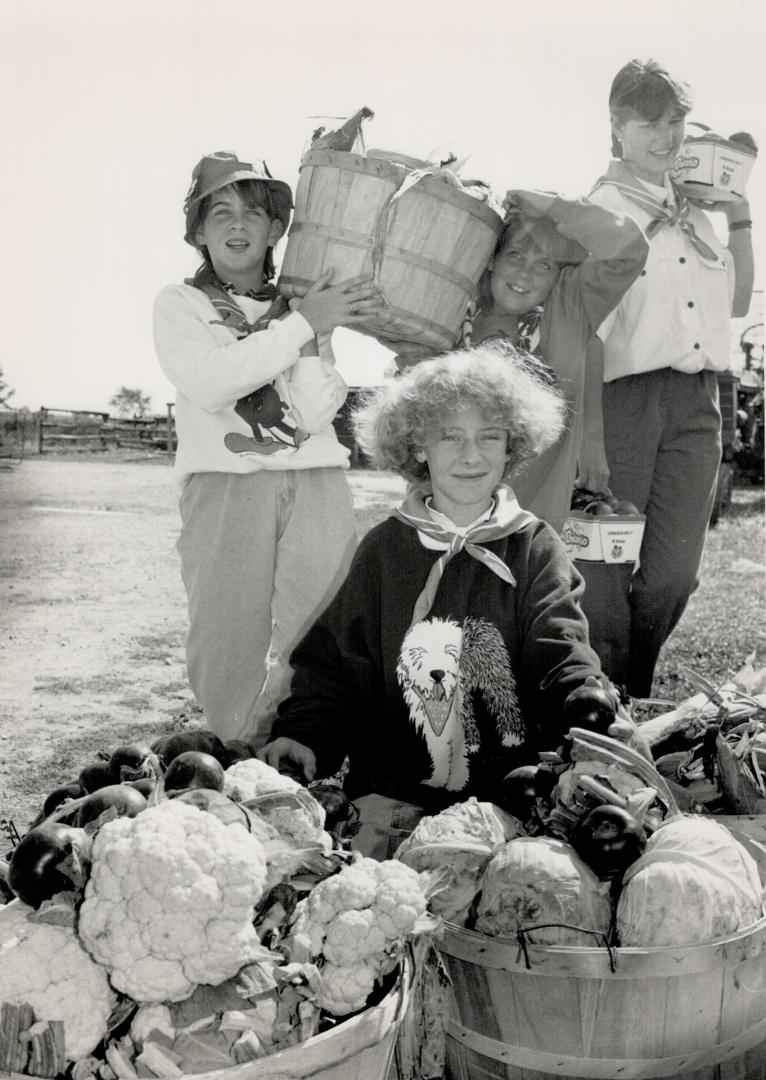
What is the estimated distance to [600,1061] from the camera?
1.93m

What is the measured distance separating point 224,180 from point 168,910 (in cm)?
249

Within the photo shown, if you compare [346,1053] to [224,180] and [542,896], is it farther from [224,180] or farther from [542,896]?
[224,180]

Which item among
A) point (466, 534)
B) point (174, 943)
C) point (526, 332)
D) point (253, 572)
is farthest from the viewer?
point (526, 332)

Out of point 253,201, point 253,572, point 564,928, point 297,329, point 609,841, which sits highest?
point 253,201

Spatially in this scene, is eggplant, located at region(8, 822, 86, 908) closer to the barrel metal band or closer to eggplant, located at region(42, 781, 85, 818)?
eggplant, located at region(42, 781, 85, 818)

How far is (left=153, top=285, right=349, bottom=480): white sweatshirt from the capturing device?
3.40 metres

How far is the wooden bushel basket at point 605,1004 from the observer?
1.89 metres

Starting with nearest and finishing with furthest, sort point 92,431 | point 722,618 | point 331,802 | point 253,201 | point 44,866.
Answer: point 44,866, point 331,802, point 253,201, point 722,618, point 92,431

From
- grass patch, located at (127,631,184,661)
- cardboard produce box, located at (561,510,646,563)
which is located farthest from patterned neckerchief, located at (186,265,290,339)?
grass patch, located at (127,631,184,661)

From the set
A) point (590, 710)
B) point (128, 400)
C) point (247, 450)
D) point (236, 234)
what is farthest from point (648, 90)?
point (128, 400)

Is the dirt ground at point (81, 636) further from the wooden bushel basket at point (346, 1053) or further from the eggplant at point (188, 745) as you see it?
the wooden bushel basket at point (346, 1053)

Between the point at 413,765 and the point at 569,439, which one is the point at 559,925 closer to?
the point at 413,765

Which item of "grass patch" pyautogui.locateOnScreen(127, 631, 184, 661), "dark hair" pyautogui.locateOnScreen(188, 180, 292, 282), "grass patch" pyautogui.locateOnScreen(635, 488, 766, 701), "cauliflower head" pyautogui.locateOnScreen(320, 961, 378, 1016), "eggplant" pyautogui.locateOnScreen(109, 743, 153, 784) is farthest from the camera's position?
"grass patch" pyautogui.locateOnScreen(127, 631, 184, 661)

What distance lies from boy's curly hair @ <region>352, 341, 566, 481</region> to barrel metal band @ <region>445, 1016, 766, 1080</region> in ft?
4.99
